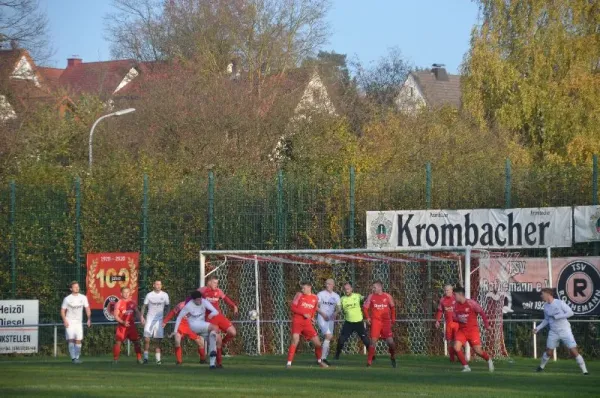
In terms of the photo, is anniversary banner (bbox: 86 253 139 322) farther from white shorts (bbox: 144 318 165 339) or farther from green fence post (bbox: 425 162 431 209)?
green fence post (bbox: 425 162 431 209)

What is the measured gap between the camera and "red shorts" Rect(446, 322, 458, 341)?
22750 mm

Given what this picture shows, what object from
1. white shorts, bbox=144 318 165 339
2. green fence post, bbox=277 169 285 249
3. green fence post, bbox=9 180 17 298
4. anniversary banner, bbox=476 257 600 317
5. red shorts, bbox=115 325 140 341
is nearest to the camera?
red shorts, bbox=115 325 140 341

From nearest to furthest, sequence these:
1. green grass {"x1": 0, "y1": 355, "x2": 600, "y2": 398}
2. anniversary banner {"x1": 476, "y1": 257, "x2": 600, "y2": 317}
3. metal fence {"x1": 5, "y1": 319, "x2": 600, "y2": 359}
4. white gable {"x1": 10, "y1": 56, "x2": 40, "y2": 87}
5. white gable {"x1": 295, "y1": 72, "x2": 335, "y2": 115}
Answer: green grass {"x1": 0, "y1": 355, "x2": 600, "y2": 398} → anniversary banner {"x1": 476, "y1": 257, "x2": 600, "y2": 317} → metal fence {"x1": 5, "y1": 319, "x2": 600, "y2": 359} → white gable {"x1": 10, "y1": 56, "x2": 40, "y2": 87} → white gable {"x1": 295, "y1": 72, "x2": 335, "y2": 115}

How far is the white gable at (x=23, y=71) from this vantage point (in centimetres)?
3884

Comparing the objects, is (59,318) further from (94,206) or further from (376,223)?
(376,223)

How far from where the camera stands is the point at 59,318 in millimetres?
29531

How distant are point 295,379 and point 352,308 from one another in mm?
5719

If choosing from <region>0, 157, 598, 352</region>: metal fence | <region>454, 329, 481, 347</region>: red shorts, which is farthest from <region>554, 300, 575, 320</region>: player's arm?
<region>0, 157, 598, 352</region>: metal fence

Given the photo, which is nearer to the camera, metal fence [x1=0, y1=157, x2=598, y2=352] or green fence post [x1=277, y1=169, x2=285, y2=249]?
metal fence [x1=0, y1=157, x2=598, y2=352]

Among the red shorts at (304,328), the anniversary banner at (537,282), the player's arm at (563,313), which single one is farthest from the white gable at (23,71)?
the player's arm at (563,313)

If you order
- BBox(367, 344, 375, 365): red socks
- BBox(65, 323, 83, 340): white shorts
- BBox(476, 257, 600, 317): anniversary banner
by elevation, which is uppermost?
BBox(476, 257, 600, 317): anniversary banner

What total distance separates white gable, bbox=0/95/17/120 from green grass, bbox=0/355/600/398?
1549cm

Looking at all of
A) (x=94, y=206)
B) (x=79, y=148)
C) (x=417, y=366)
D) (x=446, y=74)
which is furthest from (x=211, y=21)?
(x=446, y=74)

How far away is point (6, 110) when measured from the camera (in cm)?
3881
